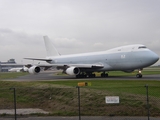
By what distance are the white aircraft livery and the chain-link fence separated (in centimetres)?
1931

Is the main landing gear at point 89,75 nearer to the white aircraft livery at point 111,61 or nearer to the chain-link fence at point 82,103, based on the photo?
the white aircraft livery at point 111,61

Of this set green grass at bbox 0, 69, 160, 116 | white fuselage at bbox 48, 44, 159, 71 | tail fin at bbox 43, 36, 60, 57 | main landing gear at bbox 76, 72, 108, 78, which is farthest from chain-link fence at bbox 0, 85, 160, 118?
tail fin at bbox 43, 36, 60, 57

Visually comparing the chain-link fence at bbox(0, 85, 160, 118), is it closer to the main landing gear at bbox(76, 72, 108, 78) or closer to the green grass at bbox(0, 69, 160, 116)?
the green grass at bbox(0, 69, 160, 116)

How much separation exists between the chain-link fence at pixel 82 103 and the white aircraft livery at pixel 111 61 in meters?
19.3

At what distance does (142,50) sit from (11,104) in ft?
79.2

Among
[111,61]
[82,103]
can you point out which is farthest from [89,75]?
[82,103]

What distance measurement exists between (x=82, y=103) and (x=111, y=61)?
25.8m

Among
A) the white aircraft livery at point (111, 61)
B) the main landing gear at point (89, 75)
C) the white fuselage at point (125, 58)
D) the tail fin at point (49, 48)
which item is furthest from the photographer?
the tail fin at point (49, 48)

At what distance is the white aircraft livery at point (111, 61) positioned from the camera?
36.6 meters

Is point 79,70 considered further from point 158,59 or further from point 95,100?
point 95,100

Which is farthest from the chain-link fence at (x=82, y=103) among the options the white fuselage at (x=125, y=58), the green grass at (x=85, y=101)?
the white fuselage at (x=125, y=58)

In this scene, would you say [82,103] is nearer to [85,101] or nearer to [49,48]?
[85,101]

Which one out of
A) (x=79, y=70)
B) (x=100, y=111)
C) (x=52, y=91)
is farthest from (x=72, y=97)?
(x=79, y=70)

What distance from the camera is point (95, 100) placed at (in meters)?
15.4
